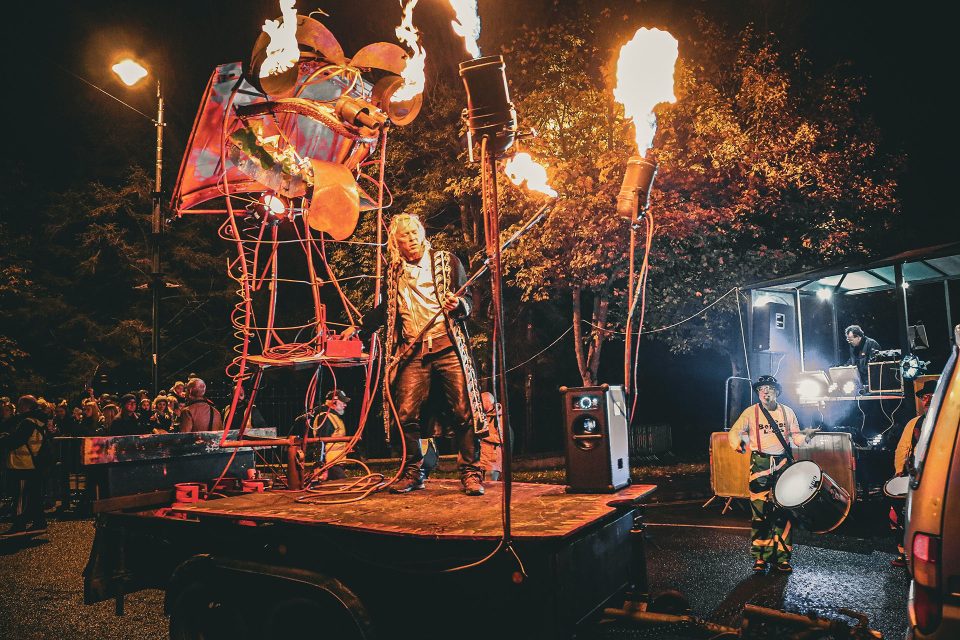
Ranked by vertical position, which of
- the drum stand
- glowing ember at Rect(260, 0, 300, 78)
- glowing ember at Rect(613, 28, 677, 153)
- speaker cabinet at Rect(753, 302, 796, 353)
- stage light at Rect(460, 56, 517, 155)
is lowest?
the drum stand

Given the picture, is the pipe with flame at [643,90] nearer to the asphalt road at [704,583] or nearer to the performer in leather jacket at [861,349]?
the asphalt road at [704,583]

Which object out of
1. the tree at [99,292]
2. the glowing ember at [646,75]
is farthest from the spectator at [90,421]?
the glowing ember at [646,75]

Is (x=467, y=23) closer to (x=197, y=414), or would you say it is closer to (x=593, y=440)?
(x=593, y=440)

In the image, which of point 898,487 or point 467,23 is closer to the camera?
point 467,23

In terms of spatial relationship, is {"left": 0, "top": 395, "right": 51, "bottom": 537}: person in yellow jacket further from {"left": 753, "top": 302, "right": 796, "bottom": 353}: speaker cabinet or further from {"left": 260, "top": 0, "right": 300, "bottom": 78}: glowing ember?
{"left": 753, "top": 302, "right": 796, "bottom": 353}: speaker cabinet

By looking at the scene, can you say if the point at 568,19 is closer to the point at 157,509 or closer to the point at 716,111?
the point at 716,111

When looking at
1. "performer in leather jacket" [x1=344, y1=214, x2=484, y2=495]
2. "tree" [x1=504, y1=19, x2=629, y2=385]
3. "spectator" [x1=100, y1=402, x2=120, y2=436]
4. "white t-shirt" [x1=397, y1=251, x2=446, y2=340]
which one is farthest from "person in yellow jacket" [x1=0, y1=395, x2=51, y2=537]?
"tree" [x1=504, y1=19, x2=629, y2=385]

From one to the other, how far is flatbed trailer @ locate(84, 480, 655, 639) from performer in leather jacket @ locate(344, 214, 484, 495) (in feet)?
1.67

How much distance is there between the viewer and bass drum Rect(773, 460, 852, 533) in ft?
21.9

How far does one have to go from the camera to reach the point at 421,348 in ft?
16.7

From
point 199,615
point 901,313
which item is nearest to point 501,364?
point 199,615

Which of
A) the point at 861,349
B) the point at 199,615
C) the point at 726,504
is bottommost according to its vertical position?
the point at 726,504

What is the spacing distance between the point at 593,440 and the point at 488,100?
2.36 m

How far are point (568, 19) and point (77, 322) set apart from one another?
60.5 ft
